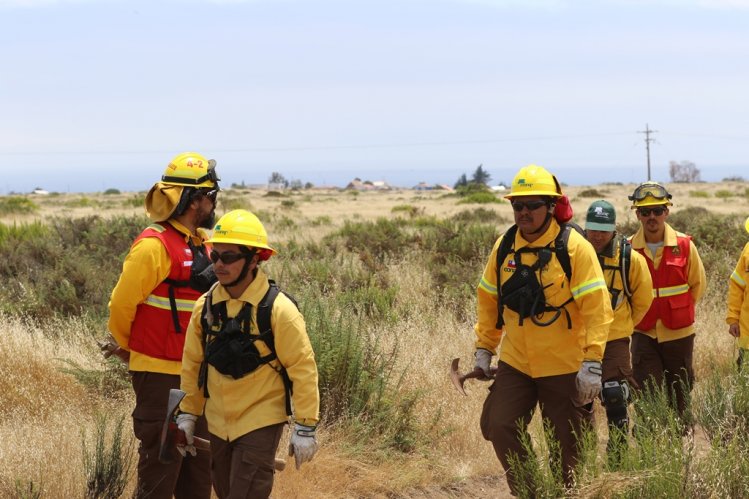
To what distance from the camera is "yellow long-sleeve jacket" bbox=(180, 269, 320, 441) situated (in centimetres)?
443

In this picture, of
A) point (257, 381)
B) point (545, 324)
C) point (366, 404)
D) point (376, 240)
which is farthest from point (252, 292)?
point (376, 240)

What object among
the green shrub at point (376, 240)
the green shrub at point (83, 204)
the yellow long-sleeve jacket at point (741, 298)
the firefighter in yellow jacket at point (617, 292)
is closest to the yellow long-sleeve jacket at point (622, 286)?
the firefighter in yellow jacket at point (617, 292)

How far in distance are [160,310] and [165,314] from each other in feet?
0.11

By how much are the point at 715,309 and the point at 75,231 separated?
10255 millimetres

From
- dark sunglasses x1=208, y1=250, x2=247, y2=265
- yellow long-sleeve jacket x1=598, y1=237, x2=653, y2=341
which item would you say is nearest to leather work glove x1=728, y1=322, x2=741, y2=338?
yellow long-sleeve jacket x1=598, y1=237, x2=653, y2=341

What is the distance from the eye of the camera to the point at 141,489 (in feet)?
16.3

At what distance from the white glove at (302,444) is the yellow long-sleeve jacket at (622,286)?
2.83m

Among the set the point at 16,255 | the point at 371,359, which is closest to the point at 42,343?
the point at 371,359

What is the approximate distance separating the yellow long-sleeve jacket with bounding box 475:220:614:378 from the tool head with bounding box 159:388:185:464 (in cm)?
197

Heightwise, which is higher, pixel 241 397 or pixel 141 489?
pixel 241 397

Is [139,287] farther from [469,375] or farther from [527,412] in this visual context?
[527,412]

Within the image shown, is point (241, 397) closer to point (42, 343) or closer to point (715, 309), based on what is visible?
point (42, 343)

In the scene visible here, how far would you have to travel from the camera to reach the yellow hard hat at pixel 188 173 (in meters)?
5.07

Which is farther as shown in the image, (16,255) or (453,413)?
(16,255)
